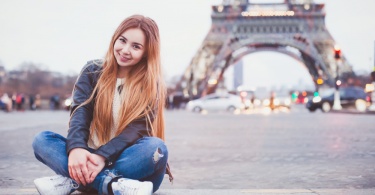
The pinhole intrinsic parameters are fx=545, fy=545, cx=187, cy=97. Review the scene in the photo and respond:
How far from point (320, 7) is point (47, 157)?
45.7 m

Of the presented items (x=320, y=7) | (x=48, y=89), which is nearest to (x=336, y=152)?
(x=320, y=7)

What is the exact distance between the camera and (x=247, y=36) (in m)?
A: 46.1

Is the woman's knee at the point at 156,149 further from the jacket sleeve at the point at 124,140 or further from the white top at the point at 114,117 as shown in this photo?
the white top at the point at 114,117

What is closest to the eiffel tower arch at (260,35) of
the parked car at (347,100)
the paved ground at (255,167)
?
the parked car at (347,100)

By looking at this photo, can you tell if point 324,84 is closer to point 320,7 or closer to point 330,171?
point 320,7

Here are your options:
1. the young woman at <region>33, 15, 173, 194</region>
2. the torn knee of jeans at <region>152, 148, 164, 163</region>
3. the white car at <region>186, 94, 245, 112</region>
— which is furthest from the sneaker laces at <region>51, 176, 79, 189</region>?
the white car at <region>186, 94, 245, 112</region>

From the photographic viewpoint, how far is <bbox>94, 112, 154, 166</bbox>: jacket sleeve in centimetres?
293

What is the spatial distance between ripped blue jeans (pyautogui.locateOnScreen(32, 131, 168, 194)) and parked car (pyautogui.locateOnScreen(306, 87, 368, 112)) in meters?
25.3

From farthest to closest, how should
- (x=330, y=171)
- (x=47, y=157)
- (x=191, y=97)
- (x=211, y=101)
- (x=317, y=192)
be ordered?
(x=191, y=97)
(x=211, y=101)
(x=330, y=171)
(x=317, y=192)
(x=47, y=157)

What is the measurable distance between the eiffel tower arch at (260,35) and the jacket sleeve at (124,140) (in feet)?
136

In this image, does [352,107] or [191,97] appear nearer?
[352,107]

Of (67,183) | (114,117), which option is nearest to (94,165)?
(67,183)

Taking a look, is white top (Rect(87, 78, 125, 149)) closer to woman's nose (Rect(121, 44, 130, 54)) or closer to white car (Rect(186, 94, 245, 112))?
woman's nose (Rect(121, 44, 130, 54))

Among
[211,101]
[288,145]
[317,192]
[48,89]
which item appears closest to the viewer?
[317,192]
